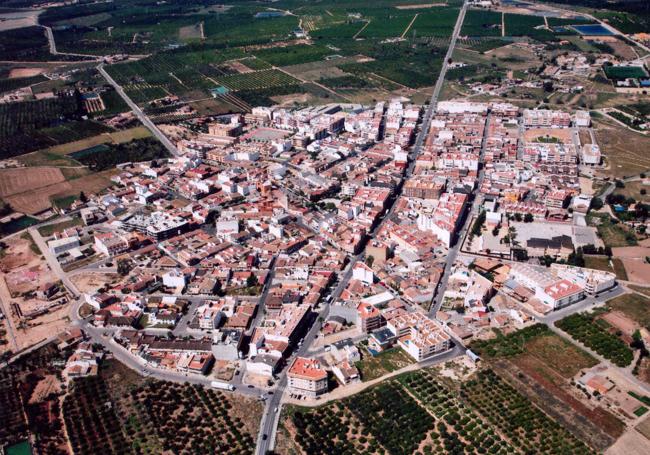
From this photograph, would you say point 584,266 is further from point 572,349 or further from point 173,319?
point 173,319

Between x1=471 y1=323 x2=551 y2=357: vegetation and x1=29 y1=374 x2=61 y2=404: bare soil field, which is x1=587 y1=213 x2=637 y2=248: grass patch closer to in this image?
x1=471 y1=323 x2=551 y2=357: vegetation

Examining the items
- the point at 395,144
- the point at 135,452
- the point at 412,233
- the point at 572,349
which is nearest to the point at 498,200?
the point at 412,233

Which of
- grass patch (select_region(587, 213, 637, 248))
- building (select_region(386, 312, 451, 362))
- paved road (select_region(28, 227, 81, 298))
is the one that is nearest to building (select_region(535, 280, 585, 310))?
building (select_region(386, 312, 451, 362))

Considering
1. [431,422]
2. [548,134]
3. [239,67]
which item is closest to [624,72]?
[548,134]

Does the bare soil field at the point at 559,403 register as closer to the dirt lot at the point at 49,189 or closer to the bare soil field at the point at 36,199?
the dirt lot at the point at 49,189

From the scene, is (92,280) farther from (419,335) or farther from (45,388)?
(419,335)
